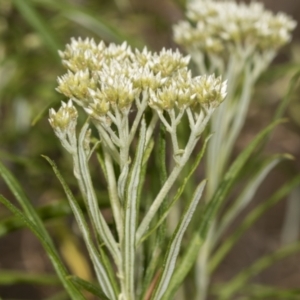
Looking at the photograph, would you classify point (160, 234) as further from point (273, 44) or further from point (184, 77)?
point (273, 44)

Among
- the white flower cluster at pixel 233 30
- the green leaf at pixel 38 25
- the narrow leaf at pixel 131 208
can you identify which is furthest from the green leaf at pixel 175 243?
the green leaf at pixel 38 25

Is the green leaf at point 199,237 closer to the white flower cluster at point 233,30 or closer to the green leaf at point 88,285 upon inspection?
the green leaf at point 88,285

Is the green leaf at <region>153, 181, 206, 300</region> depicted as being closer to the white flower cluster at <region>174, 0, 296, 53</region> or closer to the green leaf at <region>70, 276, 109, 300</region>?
the green leaf at <region>70, 276, 109, 300</region>

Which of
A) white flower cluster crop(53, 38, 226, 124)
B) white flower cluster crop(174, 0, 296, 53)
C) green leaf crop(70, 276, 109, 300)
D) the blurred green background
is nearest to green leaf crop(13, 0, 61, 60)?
the blurred green background

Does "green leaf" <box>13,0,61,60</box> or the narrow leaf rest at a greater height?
"green leaf" <box>13,0,61,60</box>

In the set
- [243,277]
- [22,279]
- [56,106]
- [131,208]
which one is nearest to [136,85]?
[131,208]
